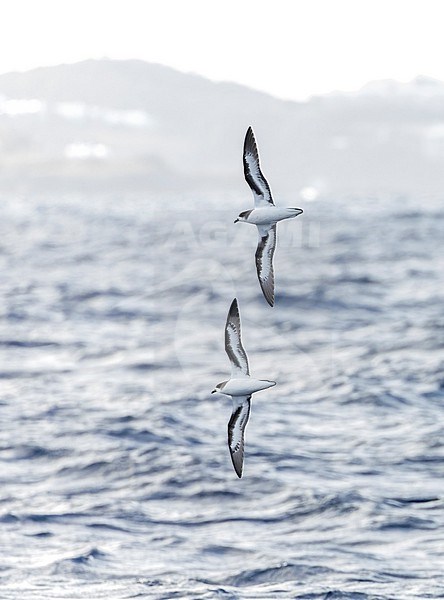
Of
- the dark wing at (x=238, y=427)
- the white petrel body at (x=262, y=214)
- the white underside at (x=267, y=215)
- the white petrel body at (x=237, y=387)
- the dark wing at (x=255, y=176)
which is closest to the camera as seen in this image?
the white underside at (x=267, y=215)

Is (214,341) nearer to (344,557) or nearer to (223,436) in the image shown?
(223,436)

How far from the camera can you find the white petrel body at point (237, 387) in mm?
12430

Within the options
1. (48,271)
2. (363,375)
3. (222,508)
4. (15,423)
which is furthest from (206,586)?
(48,271)

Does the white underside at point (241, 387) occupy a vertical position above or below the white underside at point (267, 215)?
below

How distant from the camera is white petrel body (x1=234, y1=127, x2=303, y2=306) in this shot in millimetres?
10859

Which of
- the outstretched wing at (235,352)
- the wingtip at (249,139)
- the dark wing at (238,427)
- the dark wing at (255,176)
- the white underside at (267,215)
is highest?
the wingtip at (249,139)

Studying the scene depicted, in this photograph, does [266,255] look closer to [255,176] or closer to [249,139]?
[255,176]

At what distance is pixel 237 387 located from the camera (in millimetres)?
12375

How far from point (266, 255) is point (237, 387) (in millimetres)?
1779

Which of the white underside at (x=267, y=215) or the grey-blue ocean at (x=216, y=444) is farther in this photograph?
the grey-blue ocean at (x=216, y=444)

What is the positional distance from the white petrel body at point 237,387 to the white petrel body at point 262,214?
123 cm

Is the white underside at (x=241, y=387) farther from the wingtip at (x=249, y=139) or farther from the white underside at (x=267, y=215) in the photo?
the wingtip at (x=249, y=139)

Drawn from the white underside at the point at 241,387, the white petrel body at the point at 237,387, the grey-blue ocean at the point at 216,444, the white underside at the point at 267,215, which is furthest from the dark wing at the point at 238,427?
the grey-blue ocean at the point at 216,444

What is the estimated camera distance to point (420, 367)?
136 feet
